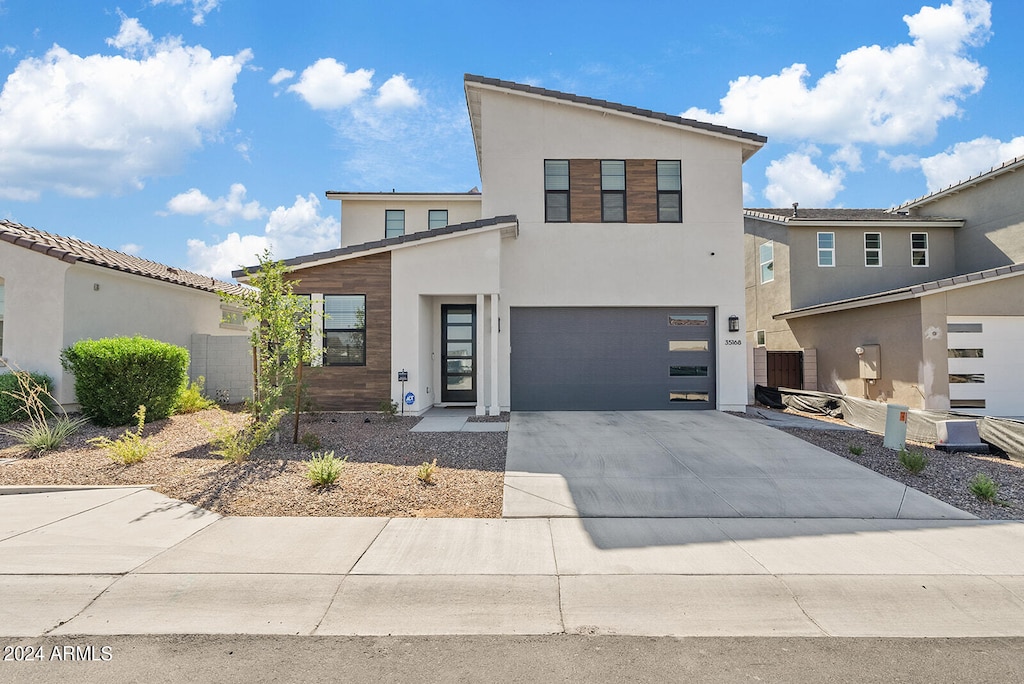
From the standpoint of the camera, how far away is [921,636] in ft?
11.7

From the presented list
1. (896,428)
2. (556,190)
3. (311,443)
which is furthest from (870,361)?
(311,443)

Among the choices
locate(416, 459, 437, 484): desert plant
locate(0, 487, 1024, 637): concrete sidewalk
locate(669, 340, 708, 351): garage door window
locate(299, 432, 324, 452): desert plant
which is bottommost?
locate(0, 487, 1024, 637): concrete sidewalk

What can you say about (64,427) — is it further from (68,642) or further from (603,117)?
(603,117)

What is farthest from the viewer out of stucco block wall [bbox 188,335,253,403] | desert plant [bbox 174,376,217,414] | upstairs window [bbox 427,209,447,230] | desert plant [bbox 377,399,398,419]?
upstairs window [bbox 427,209,447,230]

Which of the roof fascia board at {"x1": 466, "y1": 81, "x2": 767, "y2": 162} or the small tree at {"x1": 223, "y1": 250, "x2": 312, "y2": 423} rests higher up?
the roof fascia board at {"x1": 466, "y1": 81, "x2": 767, "y2": 162}

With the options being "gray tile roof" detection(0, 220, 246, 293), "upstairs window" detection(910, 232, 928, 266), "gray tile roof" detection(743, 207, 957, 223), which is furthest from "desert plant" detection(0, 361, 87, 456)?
"upstairs window" detection(910, 232, 928, 266)

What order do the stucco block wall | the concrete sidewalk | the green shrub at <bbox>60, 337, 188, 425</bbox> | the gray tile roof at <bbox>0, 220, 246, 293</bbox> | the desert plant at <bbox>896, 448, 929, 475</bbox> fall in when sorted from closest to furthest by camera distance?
the concrete sidewalk → the desert plant at <bbox>896, 448, 929, 475</bbox> → the green shrub at <bbox>60, 337, 188, 425</bbox> → the gray tile roof at <bbox>0, 220, 246, 293</bbox> → the stucco block wall

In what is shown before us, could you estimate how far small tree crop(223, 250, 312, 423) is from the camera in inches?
315

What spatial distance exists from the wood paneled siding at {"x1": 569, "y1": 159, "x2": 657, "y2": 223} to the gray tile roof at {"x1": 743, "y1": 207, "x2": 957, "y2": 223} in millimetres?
7340

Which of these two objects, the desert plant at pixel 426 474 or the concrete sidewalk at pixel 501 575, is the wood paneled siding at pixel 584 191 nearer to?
the desert plant at pixel 426 474

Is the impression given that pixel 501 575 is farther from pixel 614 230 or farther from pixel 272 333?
pixel 614 230

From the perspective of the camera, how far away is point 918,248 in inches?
706

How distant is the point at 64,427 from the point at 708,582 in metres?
9.70

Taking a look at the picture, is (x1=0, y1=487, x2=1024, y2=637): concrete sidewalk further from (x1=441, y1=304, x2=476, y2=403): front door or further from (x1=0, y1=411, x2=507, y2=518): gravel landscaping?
(x1=441, y1=304, x2=476, y2=403): front door
